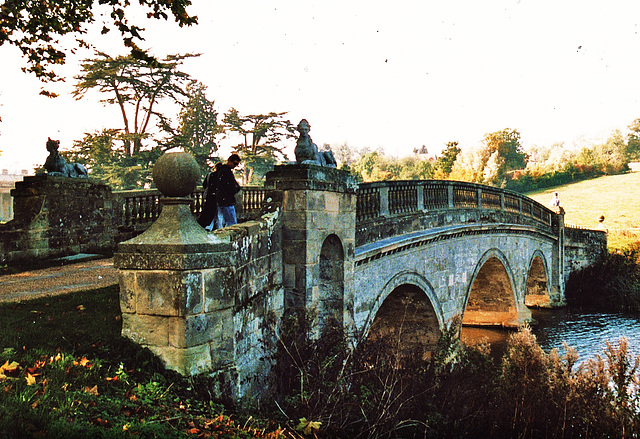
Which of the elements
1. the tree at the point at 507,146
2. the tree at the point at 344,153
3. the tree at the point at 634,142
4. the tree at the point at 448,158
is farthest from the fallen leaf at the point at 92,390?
the tree at the point at 344,153

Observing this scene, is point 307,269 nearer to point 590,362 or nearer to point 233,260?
point 233,260

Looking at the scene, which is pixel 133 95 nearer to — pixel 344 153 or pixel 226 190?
pixel 226 190

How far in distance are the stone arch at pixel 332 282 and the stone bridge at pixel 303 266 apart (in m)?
0.01

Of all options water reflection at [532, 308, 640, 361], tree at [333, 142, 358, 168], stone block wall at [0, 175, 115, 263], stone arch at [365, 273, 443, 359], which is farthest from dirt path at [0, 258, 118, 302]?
tree at [333, 142, 358, 168]

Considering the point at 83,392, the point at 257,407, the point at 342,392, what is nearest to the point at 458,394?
the point at 342,392

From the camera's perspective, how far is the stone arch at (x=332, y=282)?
793 centimetres

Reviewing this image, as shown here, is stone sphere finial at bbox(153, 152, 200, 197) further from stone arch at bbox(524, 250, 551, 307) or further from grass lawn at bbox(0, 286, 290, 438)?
stone arch at bbox(524, 250, 551, 307)

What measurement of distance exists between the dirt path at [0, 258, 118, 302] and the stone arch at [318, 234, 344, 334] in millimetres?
2779

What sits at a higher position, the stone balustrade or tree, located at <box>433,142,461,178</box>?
tree, located at <box>433,142,461,178</box>

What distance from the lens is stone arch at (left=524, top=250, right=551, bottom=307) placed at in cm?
2397

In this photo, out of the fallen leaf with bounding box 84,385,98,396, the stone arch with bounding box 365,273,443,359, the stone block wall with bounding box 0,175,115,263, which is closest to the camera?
the fallen leaf with bounding box 84,385,98,396

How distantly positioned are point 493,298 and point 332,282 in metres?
13.1

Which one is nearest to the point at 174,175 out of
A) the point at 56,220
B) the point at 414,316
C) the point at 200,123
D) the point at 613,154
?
the point at 56,220

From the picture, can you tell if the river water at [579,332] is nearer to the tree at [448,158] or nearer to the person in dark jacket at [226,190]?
the person in dark jacket at [226,190]
